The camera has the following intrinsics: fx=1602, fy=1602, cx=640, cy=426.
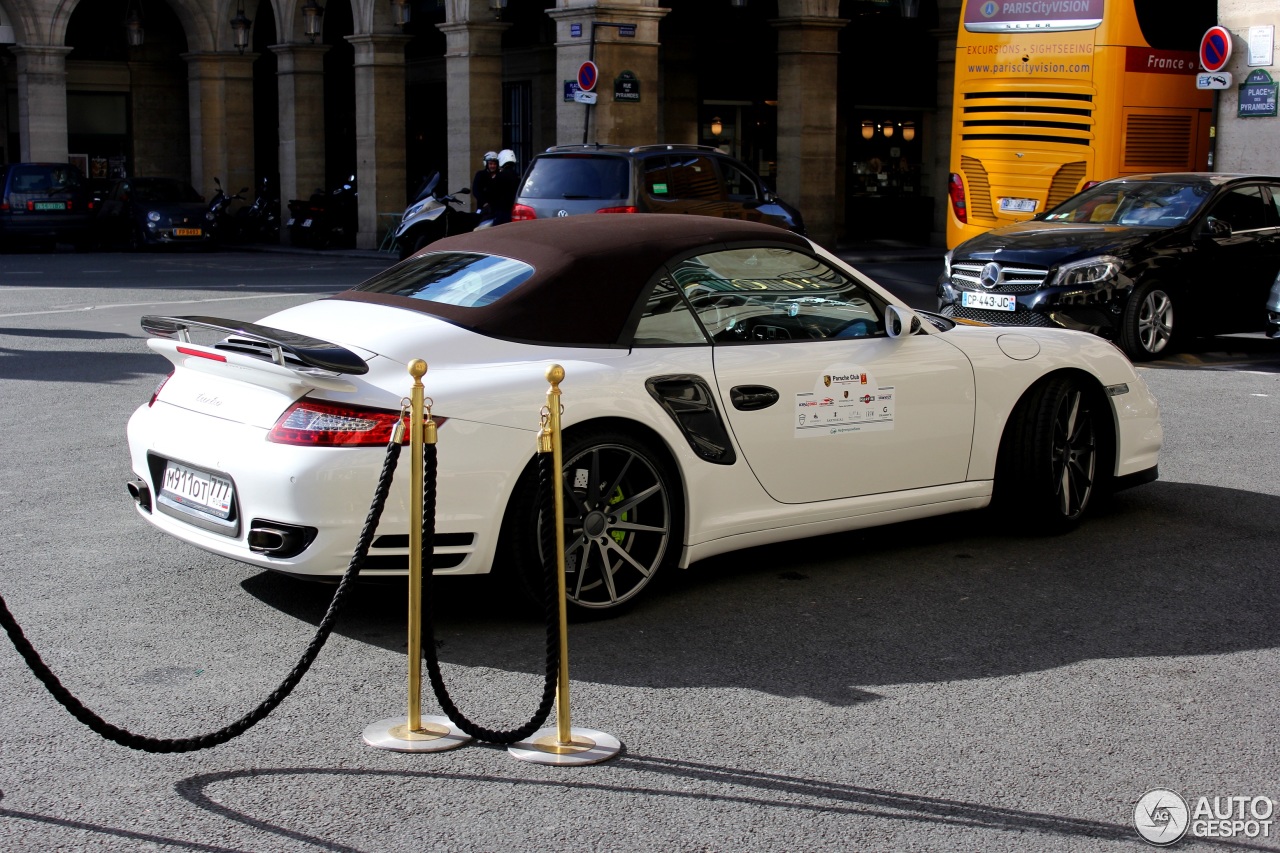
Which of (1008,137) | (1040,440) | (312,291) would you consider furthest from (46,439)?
(1008,137)

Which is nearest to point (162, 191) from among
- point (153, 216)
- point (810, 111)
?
point (153, 216)

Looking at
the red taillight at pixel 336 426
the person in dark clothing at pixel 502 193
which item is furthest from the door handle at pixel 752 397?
the person in dark clothing at pixel 502 193

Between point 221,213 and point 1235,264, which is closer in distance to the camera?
point 1235,264

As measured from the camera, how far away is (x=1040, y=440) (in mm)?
6441

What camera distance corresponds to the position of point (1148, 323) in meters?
12.9

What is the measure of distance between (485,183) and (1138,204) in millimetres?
10713

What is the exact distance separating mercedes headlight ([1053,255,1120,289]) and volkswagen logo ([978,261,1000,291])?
1.62 ft

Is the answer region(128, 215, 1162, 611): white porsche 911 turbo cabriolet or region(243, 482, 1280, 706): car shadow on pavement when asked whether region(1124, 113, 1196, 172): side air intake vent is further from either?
region(128, 215, 1162, 611): white porsche 911 turbo cabriolet

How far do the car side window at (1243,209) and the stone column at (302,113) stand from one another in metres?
20.5

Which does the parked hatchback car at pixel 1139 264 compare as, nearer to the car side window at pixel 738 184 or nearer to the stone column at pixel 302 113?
the car side window at pixel 738 184

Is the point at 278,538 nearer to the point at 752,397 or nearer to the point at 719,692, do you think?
the point at 719,692

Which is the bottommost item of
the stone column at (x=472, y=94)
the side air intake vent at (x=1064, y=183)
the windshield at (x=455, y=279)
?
the windshield at (x=455, y=279)

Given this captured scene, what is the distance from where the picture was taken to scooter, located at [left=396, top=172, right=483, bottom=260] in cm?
2295

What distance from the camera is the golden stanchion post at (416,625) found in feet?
13.5
